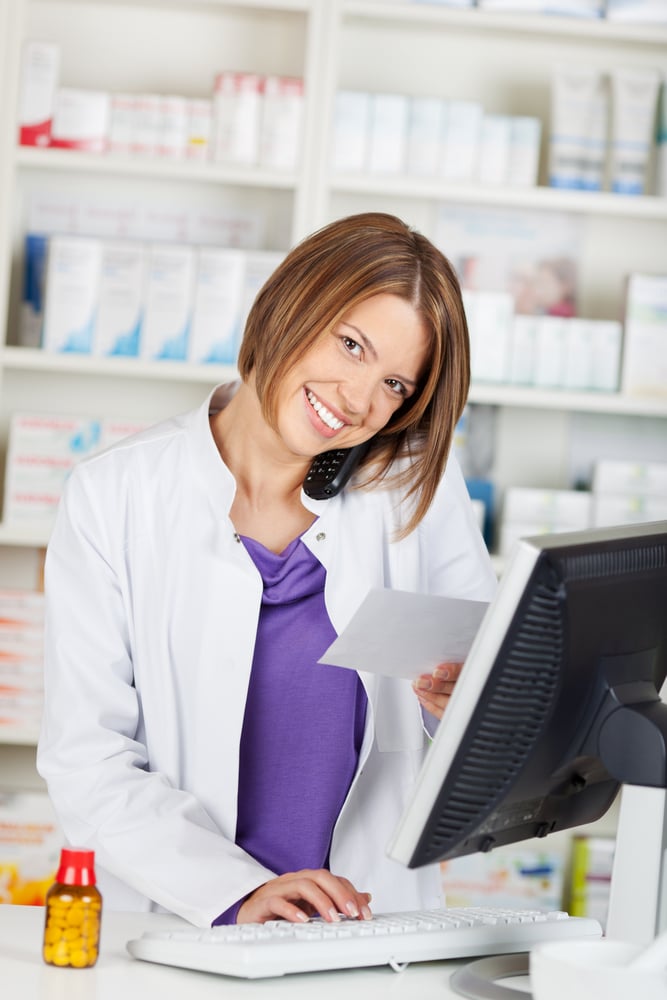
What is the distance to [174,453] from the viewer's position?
64.1 inches

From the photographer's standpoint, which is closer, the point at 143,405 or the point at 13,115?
the point at 13,115

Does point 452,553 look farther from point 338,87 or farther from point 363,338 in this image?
point 338,87

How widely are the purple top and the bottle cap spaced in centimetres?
56

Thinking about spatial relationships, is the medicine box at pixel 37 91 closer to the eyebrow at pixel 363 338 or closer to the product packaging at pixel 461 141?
the product packaging at pixel 461 141

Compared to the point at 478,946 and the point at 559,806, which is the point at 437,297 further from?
the point at 478,946

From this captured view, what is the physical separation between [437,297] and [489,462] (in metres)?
1.80

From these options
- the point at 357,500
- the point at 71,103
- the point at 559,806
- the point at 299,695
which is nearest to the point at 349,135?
the point at 71,103

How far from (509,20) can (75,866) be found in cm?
262

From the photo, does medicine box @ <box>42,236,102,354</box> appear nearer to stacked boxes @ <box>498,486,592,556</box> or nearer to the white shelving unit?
the white shelving unit

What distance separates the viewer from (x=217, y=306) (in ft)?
10.00

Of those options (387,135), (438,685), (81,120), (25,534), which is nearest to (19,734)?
(25,534)

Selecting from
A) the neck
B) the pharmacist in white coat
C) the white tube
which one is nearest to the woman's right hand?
the pharmacist in white coat

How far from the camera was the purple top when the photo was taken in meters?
1.59

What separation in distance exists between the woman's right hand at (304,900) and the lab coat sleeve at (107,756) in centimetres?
3
